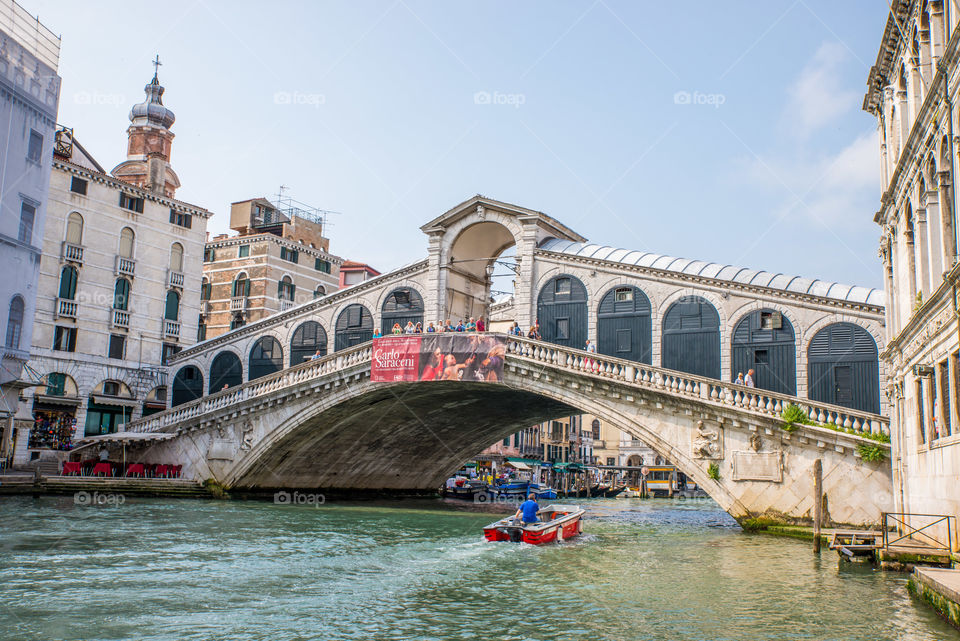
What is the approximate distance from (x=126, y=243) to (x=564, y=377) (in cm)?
2454

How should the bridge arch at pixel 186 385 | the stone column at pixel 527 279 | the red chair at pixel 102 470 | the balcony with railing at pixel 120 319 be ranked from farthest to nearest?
the bridge arch at pixel 186 385
the balcony with railing at pixel 120 319
the red chair at pixel 102 470
the stone column at pixel 527 279

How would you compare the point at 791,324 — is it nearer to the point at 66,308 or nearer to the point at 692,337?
the point at 692,337

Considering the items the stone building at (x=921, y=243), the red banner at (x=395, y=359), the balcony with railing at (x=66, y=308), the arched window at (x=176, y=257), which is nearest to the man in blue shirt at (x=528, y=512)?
the stone building at (x=921, y=243)

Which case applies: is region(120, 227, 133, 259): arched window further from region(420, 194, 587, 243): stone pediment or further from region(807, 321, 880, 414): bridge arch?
region(807, 321, 880, 414): bridge arch

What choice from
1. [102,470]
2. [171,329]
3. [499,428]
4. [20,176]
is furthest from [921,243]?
[171,329]

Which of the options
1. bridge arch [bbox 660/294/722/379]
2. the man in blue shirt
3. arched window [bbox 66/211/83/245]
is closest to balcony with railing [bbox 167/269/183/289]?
arched window [bbox 66/211/83/245]

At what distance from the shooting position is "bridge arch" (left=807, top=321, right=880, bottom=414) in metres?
25.8

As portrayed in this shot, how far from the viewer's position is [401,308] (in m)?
35.4

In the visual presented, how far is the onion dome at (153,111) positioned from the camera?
157 ft

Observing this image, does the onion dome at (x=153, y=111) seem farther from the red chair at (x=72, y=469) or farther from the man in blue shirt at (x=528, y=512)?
the man in blue shirt at (x=528, y=512)

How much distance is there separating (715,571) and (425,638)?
8.42 metres

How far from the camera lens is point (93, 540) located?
1864 centimetres

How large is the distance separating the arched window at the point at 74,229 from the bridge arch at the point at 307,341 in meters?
10.8

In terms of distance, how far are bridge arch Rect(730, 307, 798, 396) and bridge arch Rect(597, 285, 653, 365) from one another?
312 centimetres
